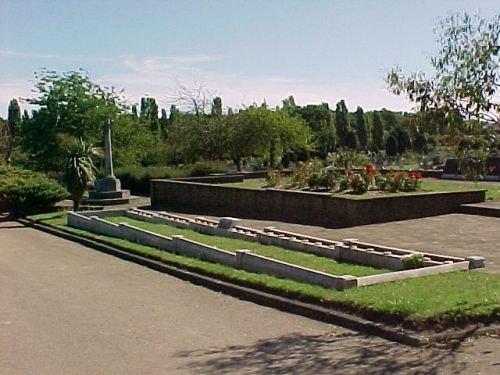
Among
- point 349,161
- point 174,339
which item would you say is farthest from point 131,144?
point 174,339

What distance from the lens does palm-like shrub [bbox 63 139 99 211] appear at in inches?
1038

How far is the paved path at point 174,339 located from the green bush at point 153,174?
73.1 feet

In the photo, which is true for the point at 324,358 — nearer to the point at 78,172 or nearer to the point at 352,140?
the point at 78,172

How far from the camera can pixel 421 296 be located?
9.08 metres

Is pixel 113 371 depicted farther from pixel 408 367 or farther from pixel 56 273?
pixel 56 273

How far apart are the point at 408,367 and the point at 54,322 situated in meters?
5.13

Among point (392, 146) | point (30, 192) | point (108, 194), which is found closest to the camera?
point (30, 192)

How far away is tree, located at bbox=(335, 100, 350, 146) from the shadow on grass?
7136 cm

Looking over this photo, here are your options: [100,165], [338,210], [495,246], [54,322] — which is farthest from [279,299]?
[100,165]

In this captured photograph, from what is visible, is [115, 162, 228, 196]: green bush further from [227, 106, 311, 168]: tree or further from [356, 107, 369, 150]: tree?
[356, 107, 369, 150]: tree

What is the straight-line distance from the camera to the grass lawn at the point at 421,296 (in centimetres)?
827

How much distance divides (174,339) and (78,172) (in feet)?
61.4

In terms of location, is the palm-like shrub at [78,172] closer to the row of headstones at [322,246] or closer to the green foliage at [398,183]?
the row of headstones at [322,246]

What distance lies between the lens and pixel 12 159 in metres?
58.4
